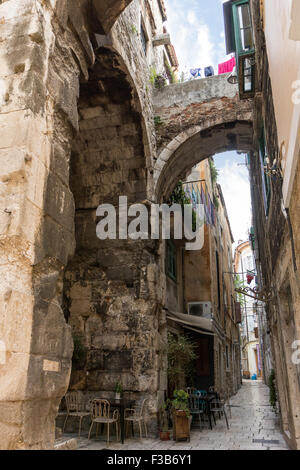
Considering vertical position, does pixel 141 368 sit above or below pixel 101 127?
below

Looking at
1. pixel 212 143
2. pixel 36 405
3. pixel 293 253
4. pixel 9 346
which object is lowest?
pixel 36 405

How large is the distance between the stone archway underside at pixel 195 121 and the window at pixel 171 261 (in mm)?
1951

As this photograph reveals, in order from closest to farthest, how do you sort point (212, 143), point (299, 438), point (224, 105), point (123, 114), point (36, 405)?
point (36, 405)
point (299, 438)
point (123, 114)
point (224, 105)
point (212, 143)

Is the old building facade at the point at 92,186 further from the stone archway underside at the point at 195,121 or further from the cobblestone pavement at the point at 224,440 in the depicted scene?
the cobblestone pavement at the point at 224,440

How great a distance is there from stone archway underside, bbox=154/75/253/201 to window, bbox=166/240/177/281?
1951 millimetres

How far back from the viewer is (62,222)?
3.20 metres

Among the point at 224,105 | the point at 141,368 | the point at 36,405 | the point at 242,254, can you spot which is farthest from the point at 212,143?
the point at 242,254

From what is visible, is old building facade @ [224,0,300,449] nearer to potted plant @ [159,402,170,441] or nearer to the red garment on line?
potted plant @ [159,402,170,441]

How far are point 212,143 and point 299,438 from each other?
6700 mm

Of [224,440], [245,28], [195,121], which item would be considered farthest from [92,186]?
[224,440]

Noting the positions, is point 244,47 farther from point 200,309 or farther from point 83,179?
point 200,309

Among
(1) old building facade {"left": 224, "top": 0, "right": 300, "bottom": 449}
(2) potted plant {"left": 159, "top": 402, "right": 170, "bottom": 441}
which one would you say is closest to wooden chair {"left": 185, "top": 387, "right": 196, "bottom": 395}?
(2) potted plant {"left": 159, "top": 402, "right": 170, "bottom": 441}

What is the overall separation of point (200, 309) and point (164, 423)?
16.3 feet

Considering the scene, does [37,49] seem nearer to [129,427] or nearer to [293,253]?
[293,253]
